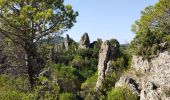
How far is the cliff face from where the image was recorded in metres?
34.2

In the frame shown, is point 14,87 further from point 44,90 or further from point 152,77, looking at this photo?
point 152,77

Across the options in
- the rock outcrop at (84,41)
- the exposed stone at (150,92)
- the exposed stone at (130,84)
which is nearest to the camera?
the exposed stone at (150,92)

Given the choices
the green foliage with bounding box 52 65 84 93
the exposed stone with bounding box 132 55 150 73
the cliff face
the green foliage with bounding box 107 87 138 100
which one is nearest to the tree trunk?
the cliff face

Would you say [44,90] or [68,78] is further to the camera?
[68,78]

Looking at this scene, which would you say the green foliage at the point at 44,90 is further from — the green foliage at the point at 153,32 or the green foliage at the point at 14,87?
the green foliage at the point at 153,32

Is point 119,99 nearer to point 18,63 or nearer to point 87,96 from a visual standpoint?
point 87,96

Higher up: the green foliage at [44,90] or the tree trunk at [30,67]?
the tree trunk at [30,67]

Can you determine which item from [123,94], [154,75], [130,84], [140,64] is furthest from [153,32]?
[123,94]

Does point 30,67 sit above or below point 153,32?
below

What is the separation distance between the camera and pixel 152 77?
122 feet

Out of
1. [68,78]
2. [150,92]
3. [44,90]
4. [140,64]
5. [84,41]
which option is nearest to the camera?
[44,90]

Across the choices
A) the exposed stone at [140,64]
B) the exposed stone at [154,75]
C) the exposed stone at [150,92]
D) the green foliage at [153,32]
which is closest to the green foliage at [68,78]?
the exposed stone at [140,64]

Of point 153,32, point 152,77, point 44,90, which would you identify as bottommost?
point 44,90

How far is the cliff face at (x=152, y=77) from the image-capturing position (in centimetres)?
3422
